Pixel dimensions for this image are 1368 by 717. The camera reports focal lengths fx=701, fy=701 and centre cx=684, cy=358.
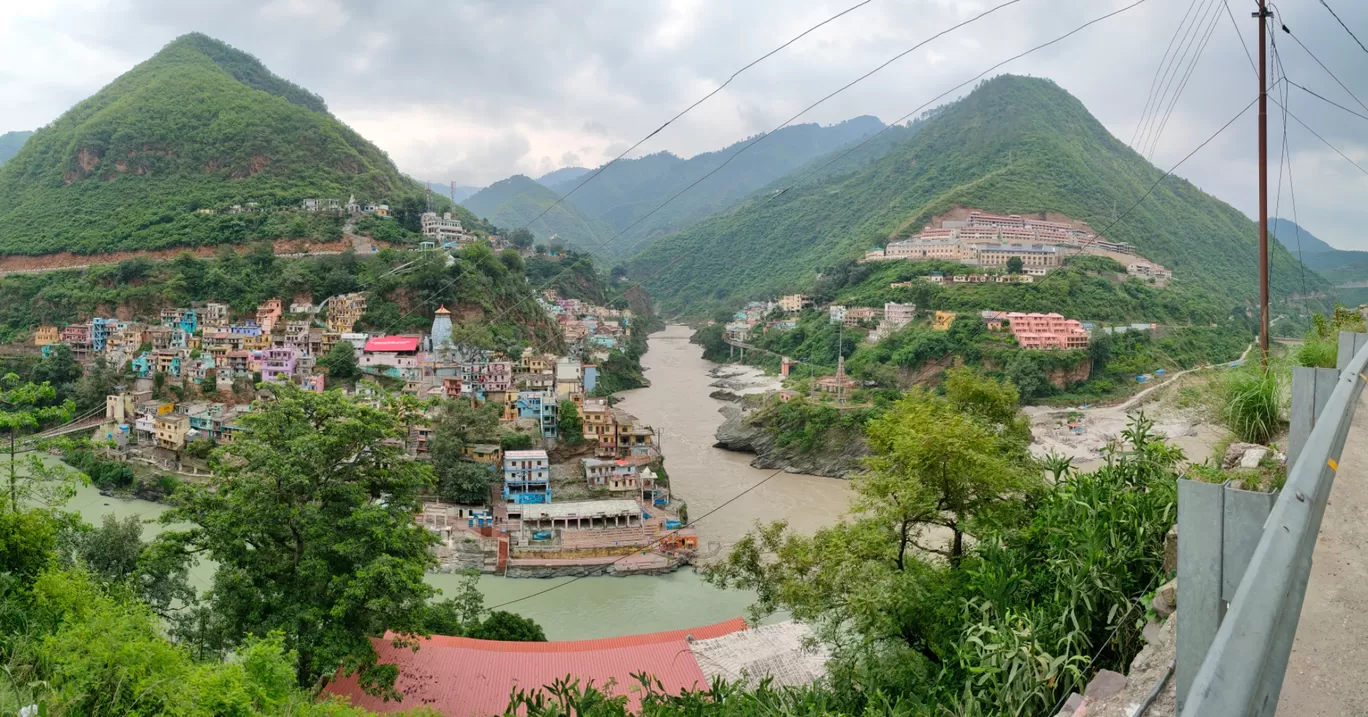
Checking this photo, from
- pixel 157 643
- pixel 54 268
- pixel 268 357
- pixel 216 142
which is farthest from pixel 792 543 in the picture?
pixel 216 142

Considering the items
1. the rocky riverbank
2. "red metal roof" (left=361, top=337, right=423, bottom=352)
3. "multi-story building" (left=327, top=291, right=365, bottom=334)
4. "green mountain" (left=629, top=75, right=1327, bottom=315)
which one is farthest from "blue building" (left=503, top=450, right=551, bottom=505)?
"green mountain" (left=629, top=75, right=1327, bottom=315)

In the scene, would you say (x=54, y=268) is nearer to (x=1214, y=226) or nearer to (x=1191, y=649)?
(x=1191, y=649)

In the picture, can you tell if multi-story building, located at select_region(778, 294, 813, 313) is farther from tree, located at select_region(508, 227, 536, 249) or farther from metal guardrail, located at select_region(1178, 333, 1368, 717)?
metal guardrail, located at select_region(1178, 333, 1368, 717)

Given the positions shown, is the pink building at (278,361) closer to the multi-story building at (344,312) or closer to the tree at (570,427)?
the multi-story building at (344,312)

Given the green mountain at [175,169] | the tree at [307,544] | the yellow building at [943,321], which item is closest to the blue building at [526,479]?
the tree at [307,544]

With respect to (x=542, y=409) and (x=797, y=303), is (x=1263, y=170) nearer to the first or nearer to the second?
(x=542, y=409)
